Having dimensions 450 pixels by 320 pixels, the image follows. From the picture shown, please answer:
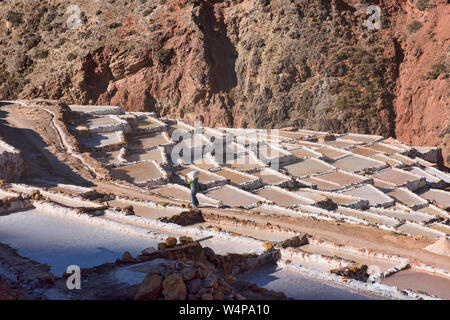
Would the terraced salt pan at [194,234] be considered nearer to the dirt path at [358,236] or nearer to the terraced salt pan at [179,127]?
the dirt path at [358,236]

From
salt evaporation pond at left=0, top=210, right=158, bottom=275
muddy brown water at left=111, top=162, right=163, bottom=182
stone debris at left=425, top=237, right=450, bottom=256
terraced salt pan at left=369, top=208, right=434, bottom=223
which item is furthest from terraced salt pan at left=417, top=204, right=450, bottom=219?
salt evaporation pond at left=0, top=210, right=158, bottom=275

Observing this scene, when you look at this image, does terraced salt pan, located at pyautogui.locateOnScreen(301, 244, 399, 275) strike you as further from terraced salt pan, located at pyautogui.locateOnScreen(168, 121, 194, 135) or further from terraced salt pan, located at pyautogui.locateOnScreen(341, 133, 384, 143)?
terraced salt pan, located at pyautogui.locateOnScreen(341, 133, 384, 143)

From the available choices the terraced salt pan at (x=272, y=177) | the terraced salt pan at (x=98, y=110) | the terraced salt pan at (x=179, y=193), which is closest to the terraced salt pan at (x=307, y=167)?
the terraced salt pan at (x=272, y=177)

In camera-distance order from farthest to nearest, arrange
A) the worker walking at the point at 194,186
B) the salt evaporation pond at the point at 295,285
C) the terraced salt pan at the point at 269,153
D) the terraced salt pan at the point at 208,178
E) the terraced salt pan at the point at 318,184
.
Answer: the terraced salt pan at the point at 269,153 < the terraced salt pan at the point at 318,184 < the terraced salt pan at the point at 208,178 < the worker walking at the point at 194,186 < the salt evaporation pond at the point at 295,285

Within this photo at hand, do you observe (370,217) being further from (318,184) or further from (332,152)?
(332,152)

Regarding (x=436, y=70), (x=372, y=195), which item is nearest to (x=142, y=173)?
(x=372, y=195)

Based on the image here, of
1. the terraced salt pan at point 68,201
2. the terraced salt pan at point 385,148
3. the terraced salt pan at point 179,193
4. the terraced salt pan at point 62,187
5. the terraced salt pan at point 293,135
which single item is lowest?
the terraced salt pan at point 385,148
